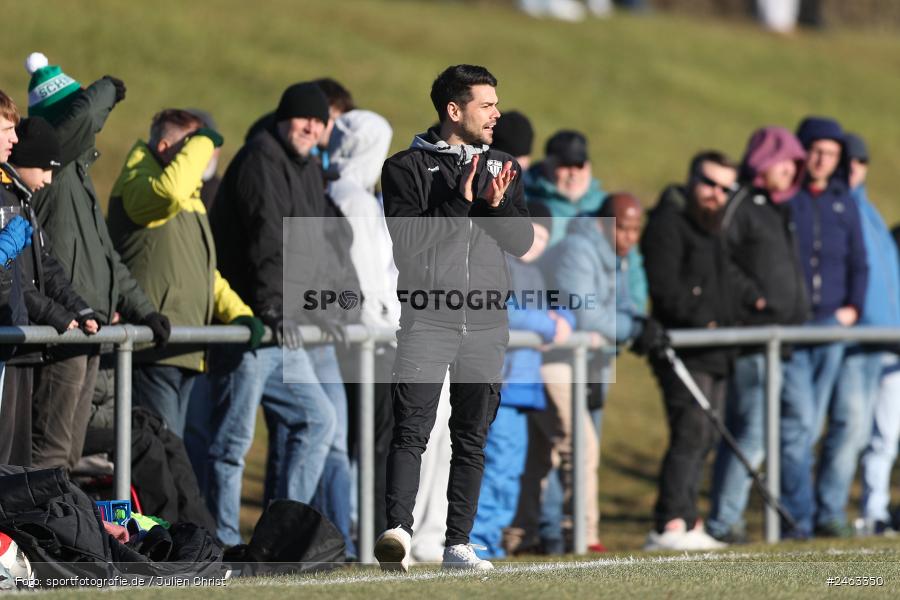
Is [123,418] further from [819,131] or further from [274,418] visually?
[819,131]

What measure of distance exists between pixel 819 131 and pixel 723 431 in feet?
7.44

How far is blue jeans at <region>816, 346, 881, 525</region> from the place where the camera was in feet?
36.1

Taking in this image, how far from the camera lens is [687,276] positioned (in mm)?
10375

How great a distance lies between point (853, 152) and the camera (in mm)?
11562

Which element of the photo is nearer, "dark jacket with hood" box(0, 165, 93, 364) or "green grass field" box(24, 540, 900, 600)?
"green grass field" box(24, 540, 900, 600)

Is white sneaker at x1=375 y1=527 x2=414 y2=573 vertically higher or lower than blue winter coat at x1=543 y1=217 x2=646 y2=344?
lower

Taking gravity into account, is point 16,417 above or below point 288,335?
below

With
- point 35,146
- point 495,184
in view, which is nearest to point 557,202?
point 35,146

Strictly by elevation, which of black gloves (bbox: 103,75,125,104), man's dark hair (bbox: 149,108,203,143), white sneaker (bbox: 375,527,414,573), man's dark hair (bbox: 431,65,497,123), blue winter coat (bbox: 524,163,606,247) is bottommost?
white sneaker (bbox: 375,527,414,573)

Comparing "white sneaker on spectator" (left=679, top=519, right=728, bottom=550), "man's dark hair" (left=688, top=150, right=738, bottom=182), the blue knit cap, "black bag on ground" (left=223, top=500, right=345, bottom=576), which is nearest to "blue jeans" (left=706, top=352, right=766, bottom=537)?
"white sneaker on spectator" (left=679, top=519, right=728, bottom=550)

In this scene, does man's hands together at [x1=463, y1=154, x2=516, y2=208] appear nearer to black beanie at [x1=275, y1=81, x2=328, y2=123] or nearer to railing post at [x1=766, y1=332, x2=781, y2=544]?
black beanie at [x1=275, y1=81, x2=328, y2=123]

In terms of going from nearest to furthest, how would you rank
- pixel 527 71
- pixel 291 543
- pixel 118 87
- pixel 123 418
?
pixel 291 543 → pixel 123 418 → pixel 118 87 → pixel 527 71

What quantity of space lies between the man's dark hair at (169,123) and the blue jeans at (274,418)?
1.07 m

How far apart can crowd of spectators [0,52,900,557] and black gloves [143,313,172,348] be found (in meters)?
0.01
